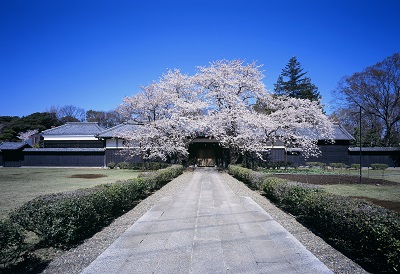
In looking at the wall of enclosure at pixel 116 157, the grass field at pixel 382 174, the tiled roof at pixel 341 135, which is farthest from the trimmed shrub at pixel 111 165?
the tiled roof at pixel 341 135

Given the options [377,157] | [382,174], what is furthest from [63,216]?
[377,157]

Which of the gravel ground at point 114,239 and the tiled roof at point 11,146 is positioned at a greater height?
the tiled roof at point 11,146

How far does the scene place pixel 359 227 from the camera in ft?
16.2

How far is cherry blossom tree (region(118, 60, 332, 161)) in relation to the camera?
26531 millimetres

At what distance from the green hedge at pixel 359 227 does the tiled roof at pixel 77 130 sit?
39287 millimetres

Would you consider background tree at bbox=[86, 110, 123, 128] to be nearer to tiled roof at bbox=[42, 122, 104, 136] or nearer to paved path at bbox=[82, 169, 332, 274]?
tiled roof at bbox=[42, 122, 104, 136]

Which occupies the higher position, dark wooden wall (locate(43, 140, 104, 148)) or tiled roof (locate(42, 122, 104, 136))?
tiled roof (locate(42, 122, 104, 136))

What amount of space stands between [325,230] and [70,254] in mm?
6203

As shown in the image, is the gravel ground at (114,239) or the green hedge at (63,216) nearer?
the gravel ground at (114,239)

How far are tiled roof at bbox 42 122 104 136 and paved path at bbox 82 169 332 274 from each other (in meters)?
36.2

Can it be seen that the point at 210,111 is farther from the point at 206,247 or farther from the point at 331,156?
the point at 206,247

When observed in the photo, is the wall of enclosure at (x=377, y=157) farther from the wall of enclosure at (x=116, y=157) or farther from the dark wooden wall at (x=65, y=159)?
the dark wooden wall at (x=65, y=159)

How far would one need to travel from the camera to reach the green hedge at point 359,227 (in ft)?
13.9

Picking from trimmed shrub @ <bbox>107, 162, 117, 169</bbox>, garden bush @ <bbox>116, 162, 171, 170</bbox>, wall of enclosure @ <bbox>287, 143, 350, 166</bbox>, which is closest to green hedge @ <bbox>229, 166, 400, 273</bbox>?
garden bush @ <bbox>116, 162, 171, 170</bbox>
